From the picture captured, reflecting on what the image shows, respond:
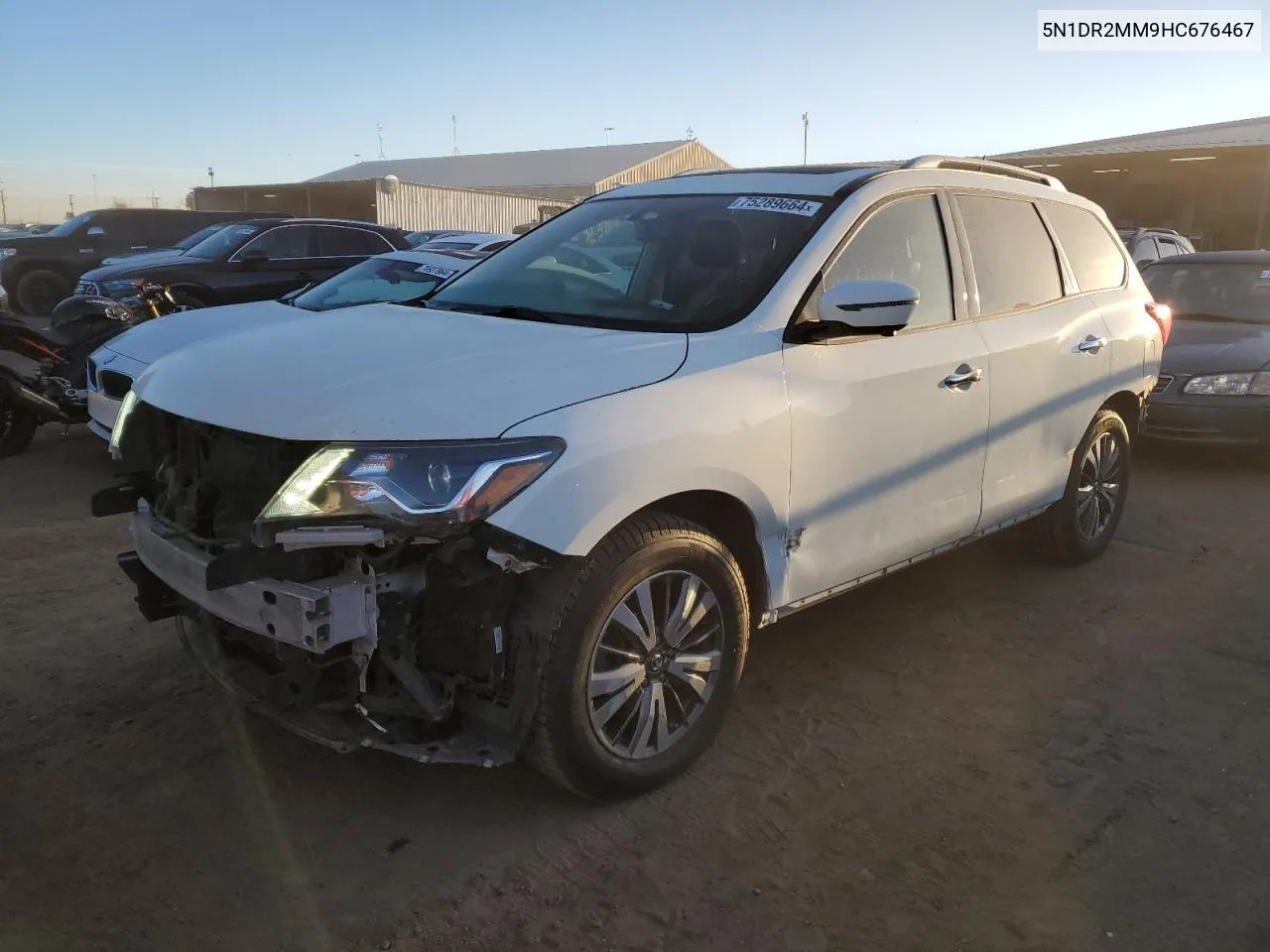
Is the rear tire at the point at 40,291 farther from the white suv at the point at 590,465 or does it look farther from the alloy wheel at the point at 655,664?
the alloy wheel at the point at 655,664

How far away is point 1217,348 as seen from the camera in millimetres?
8016

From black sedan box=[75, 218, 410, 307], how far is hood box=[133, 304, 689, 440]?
7380 millimetres

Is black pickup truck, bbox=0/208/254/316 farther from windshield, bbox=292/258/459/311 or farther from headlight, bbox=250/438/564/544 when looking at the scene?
headlight, bbox=250/438/564/544

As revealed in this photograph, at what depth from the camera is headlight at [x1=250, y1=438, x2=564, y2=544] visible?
2.54 meters

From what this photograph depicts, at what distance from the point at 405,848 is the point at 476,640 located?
0.67 meters

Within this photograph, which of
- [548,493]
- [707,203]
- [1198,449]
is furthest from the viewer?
[1198,449]

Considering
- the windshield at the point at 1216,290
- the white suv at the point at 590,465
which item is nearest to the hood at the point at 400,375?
the white suv at the point at 590,465

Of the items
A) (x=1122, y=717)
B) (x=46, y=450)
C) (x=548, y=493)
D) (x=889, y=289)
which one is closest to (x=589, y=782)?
(x=548, y=493)

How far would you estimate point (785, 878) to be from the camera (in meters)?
2.76

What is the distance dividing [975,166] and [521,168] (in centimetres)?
4804

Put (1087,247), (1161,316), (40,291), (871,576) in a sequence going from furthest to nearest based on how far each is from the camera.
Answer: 1. (40,291)
2. (1161,316)
3. (1087,247)
4. (871,576)

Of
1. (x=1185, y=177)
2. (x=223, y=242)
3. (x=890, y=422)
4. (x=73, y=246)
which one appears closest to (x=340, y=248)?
(x=223, y=242)

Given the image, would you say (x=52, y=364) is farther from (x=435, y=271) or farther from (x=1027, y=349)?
(x=1027, y=349)

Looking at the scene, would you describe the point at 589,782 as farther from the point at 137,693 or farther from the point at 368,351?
the point at 137,693
